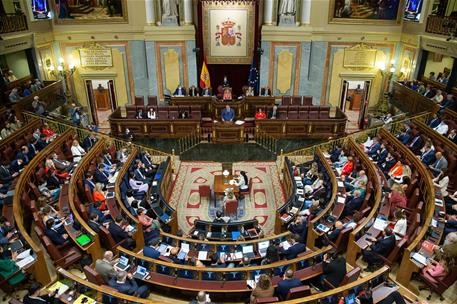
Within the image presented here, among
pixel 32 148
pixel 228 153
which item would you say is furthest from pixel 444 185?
pixel 32 148

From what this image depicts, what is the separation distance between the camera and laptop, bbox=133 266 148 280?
643cm

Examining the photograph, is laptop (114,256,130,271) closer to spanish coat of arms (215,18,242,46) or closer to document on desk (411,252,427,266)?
document on desk (411,252,427,266)

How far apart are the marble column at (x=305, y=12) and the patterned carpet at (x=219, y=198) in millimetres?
7284

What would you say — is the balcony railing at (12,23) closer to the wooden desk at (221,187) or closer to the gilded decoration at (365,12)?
the wooden desk at (221,187)

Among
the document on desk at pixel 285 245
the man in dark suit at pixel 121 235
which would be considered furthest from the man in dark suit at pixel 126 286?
the document on desk at pixel 285 245

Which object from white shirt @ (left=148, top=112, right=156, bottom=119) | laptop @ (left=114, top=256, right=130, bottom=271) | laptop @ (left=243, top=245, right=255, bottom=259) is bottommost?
laptop @ (left=243, top=245, right=255, bottom=259)

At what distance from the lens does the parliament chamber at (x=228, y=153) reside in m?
6.46

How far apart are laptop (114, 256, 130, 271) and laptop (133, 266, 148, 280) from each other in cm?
23

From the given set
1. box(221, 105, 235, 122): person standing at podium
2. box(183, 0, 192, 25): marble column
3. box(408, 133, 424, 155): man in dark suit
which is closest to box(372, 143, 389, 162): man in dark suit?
→ box(408, 133, 424, 155): man in dark suit

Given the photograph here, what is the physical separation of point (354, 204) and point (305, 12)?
10306mm

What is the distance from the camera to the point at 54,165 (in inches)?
393

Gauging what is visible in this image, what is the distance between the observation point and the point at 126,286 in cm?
604

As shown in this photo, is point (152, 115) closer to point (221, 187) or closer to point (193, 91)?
point (193, 91)

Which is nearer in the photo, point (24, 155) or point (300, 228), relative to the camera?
point (300, 228)
